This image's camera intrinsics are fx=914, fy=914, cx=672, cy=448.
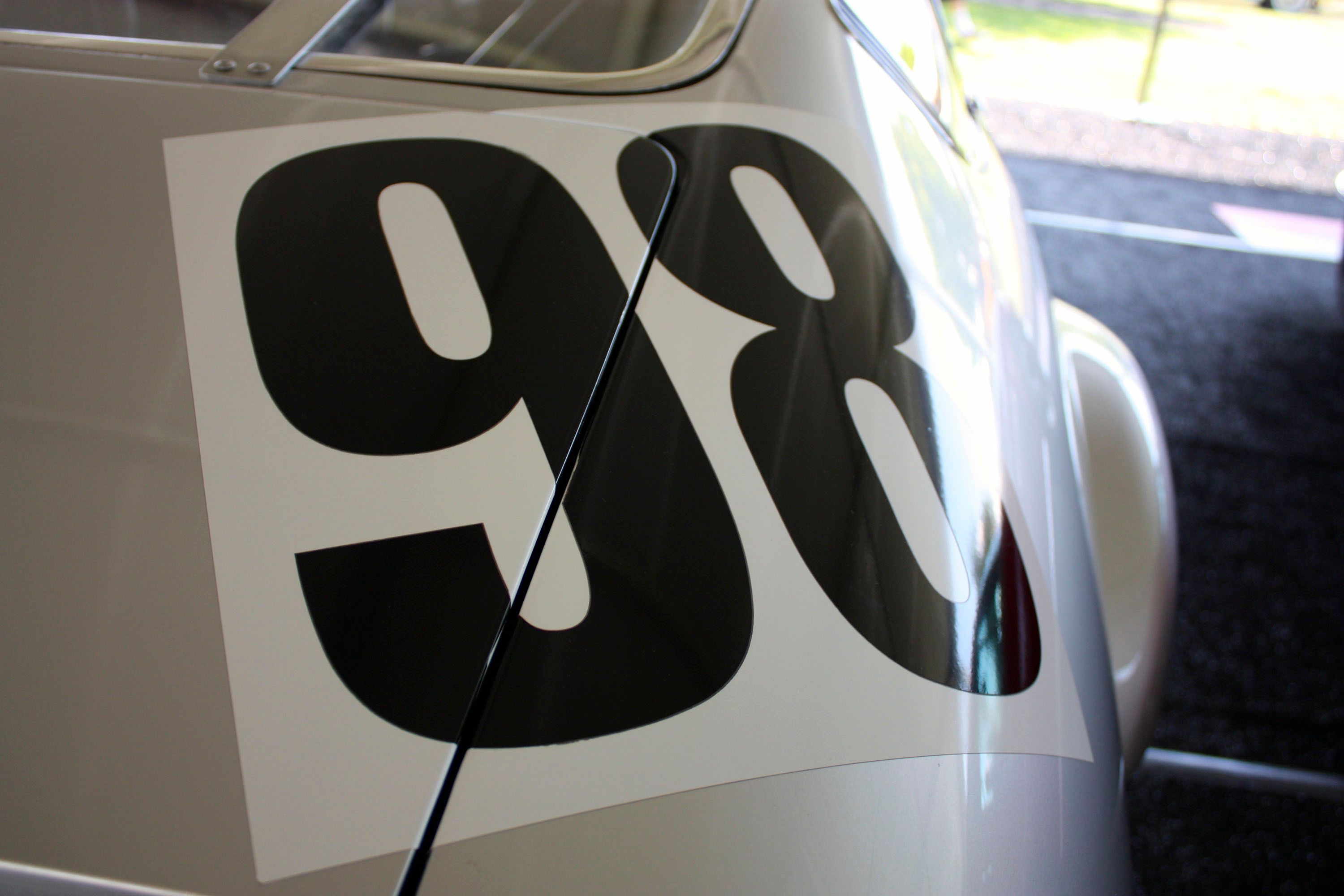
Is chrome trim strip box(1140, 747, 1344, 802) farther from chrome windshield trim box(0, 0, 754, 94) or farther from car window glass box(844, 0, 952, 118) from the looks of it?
chrome windshield trim box(0, 0, 754, 94)

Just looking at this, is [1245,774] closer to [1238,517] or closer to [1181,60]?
[1238,517]

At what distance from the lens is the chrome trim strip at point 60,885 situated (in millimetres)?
492

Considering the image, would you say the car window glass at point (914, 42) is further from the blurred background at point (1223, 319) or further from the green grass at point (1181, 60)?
the green grass at point (1181, 60)

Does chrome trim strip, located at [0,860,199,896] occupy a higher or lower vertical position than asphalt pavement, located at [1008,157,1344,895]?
higher

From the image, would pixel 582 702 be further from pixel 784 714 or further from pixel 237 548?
pixel 237 548

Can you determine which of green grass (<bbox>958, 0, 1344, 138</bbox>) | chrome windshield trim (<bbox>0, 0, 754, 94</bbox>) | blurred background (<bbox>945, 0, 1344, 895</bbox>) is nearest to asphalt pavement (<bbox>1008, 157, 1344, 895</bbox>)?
blurred background (<bbox>945, 0, 1344, 895</bbox>)

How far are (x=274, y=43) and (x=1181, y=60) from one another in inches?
219

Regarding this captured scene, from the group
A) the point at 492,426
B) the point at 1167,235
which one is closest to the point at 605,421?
the point at 492,426

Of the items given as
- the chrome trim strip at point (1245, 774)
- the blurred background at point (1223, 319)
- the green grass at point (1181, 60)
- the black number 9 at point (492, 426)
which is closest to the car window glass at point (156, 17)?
the black number 9 at point (492, 426)

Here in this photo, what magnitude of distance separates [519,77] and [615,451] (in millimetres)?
439

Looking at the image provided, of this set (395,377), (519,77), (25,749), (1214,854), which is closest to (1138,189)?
(1214,854)

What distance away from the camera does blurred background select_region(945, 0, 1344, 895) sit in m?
1.57

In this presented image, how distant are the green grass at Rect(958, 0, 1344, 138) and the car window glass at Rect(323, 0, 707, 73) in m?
4.15

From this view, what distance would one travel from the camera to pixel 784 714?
0.59 meters
